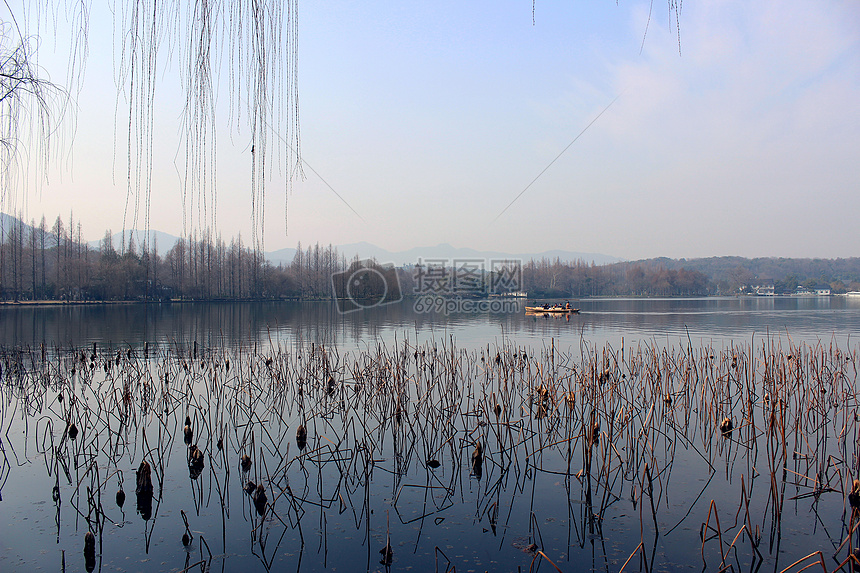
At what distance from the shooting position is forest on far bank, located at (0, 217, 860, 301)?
41.2 m

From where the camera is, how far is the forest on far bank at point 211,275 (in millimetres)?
41175

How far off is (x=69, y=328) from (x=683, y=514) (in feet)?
97.2

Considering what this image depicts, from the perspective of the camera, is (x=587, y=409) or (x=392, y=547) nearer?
(x=392, y=547)

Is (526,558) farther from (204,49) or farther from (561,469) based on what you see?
(204,49)

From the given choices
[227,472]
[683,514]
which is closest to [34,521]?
[227,472]

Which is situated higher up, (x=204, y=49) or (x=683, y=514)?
(x=204, y=49)

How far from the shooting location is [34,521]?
4781 mm

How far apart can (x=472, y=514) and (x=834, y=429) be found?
229 inches

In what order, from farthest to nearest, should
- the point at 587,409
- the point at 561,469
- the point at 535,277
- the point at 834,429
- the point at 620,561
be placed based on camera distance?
1. the point at 535,277
2. the point at 587,409
3. the point at 834,429
4. the point at 561,469
5. the point at 620,561

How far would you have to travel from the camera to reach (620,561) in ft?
13.7

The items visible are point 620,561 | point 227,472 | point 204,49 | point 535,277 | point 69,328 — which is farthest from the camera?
point 535,277

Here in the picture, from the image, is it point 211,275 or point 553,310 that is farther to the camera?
point 211,275

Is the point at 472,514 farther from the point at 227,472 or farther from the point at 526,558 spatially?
the point at 227,472

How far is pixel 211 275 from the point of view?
7075 centimetres
